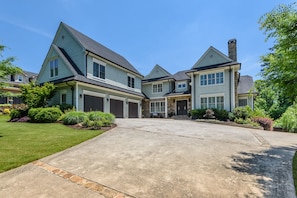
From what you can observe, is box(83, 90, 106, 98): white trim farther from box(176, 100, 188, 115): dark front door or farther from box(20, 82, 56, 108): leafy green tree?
box(176, 100, 188, 115): dark front door

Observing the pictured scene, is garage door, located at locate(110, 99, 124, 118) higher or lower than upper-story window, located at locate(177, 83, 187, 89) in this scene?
lower

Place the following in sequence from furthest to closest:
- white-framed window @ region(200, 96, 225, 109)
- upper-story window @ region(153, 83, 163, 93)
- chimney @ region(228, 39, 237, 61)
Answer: upper-story window @ region(153, 83, 163, 93)
chimney @ region(228, 39, 237, 61)
white-framed window @ region(200, 96, 225, 109)

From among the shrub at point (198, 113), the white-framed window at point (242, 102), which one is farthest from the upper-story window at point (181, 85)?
the white-framed window at point (242, 102)

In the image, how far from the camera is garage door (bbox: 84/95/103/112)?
53.2ft

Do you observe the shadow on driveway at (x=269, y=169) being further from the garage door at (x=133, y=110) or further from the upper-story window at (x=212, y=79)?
the garage door at (x=133, y=110)

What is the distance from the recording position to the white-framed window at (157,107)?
86.3ft

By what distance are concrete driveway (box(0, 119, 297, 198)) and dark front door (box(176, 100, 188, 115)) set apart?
17.9 metres

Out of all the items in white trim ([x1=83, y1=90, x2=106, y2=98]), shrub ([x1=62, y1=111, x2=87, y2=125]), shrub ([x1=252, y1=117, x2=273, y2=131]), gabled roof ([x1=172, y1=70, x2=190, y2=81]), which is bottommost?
shrub ([x1=252, y1=117, x2=273, y2=131])

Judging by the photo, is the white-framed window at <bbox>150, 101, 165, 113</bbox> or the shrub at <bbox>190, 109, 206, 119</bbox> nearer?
the shrub at <bbox>190, 109, 206, 119</bbox>

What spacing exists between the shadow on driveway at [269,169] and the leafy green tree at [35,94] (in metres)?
15.0

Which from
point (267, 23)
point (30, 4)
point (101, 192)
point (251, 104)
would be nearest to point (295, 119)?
point (251, 104)

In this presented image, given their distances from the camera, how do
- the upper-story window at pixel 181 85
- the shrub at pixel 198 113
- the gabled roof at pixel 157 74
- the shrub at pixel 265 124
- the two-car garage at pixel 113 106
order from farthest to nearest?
the gabled roof at pixel 157 74 → the upper-story window at pixel 181 85 → the shrub at pixel 198 113 → the two-car garage at pixel 113 106 → the shrub at pixel 265 124

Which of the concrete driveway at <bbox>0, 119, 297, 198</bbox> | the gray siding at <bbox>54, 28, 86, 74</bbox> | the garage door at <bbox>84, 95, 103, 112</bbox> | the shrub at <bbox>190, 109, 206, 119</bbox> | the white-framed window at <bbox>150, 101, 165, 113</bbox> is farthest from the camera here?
the white-framed window at <bbox>150, 101, 165, 113</bbox>

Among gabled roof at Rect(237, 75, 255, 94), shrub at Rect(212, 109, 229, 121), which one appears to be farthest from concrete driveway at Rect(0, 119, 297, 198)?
gabled roof at Rect(237, 75, 255, 94)
